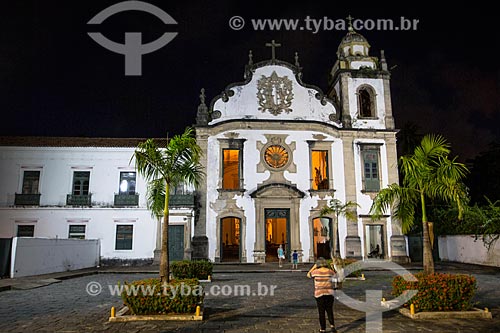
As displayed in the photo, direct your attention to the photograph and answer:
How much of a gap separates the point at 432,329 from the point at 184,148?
6354 millimetres

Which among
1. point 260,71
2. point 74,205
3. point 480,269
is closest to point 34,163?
point 74,205

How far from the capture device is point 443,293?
778 centimetres

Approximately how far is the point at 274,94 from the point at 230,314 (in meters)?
16.8

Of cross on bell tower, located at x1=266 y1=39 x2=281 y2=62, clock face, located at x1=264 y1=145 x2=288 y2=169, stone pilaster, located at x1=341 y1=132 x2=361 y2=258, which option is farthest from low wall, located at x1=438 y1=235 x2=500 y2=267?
cross on bell tower, located at x1=266 y1=39 x2=281 y2=62

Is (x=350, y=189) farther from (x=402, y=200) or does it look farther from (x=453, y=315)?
(x=453, y=315)

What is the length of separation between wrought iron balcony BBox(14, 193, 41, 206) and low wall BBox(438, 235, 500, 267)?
2399 centimetres

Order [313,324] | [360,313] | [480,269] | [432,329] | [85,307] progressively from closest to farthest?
[432,329] < [313,324] < [360,313] < [85,307] < [480,269]

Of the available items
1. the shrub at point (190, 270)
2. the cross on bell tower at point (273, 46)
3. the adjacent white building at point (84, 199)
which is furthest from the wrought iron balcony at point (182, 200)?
the cross on bell tower at point (273, 46)

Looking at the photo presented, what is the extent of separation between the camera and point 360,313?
8328mm

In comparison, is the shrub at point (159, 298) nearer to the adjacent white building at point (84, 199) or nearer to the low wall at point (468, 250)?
the adjacent white building at point (84, 199)

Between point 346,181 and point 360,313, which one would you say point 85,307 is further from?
point 346,181

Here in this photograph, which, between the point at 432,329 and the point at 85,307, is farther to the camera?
the point at 85,307

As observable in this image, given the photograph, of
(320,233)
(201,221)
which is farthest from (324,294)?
(320,233)

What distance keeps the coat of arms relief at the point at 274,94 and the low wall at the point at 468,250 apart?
1227cm
